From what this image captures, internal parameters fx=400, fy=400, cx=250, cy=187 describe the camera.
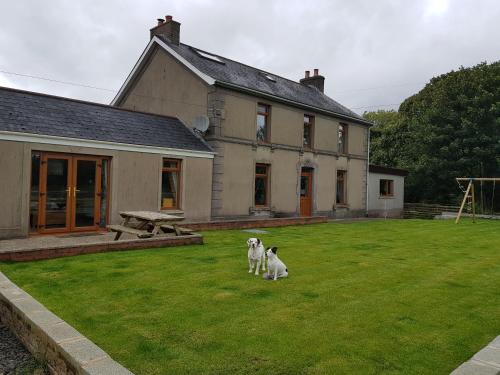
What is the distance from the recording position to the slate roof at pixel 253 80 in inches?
691

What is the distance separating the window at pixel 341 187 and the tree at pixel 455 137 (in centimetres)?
908

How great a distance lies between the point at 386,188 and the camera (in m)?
27.5

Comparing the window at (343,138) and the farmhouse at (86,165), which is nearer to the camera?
the farmhouse at (86,165)

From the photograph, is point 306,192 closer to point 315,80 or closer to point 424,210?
point 315,80

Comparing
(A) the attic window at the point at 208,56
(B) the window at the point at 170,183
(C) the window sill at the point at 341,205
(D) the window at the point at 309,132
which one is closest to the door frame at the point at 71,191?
(B) the window at the point at 170,183

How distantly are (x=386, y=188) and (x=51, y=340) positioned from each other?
2632 centimetres

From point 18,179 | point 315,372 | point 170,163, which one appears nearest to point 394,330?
point 315,372

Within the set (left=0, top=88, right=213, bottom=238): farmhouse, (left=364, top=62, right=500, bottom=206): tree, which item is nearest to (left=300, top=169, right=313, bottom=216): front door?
(left=0, top=88, right=213, bottom=238): farmhouse

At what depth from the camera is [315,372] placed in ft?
11.2

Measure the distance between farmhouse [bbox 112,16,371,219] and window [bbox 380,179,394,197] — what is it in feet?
14.0

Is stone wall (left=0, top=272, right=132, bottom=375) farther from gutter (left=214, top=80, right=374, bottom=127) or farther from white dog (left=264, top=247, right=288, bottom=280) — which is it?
gutter (left=214, top=80, right=374, bottom=127)

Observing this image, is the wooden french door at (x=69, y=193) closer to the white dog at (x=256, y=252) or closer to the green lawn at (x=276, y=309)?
the green lawn at (x=276, y=309)

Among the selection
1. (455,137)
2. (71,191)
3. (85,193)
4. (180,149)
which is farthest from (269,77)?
(455,137)

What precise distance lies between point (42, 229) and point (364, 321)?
1047 cm
